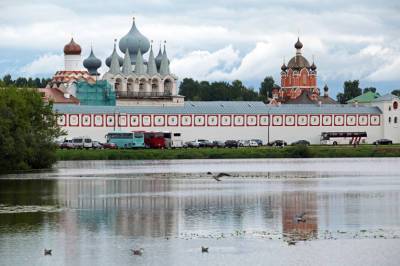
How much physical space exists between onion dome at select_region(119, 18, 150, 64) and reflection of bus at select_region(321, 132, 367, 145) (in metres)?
22.2

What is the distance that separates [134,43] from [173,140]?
21.5 metres

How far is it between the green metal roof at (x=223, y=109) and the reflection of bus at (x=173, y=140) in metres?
2.28

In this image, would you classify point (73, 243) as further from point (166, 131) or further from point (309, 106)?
point (309, 106)

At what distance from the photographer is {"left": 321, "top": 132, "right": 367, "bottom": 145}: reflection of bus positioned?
8831 cm

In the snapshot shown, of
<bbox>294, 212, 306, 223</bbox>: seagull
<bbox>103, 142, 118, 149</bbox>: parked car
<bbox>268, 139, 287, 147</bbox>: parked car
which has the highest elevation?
<bbox>268, 139, 287, 147</bbox>: parked car

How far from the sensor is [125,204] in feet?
110

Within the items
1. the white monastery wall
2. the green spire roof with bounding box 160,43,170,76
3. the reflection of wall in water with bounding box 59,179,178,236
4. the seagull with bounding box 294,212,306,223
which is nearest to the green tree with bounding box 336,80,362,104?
the green spire roof with bounding box 160,43,170,76

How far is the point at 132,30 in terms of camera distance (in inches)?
4154

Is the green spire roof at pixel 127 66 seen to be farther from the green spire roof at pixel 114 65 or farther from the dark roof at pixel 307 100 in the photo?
the dark roof at pixel 307 100

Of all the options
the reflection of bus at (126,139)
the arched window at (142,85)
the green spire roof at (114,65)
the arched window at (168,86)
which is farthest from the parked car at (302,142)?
the green spire roof at (114,65)

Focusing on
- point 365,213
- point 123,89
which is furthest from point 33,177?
point 123,89

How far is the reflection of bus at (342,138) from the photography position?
88.3m

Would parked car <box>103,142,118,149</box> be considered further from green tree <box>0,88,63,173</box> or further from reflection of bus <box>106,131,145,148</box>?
green tree <box>0,88,63,173</box>

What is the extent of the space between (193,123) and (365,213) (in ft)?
189
